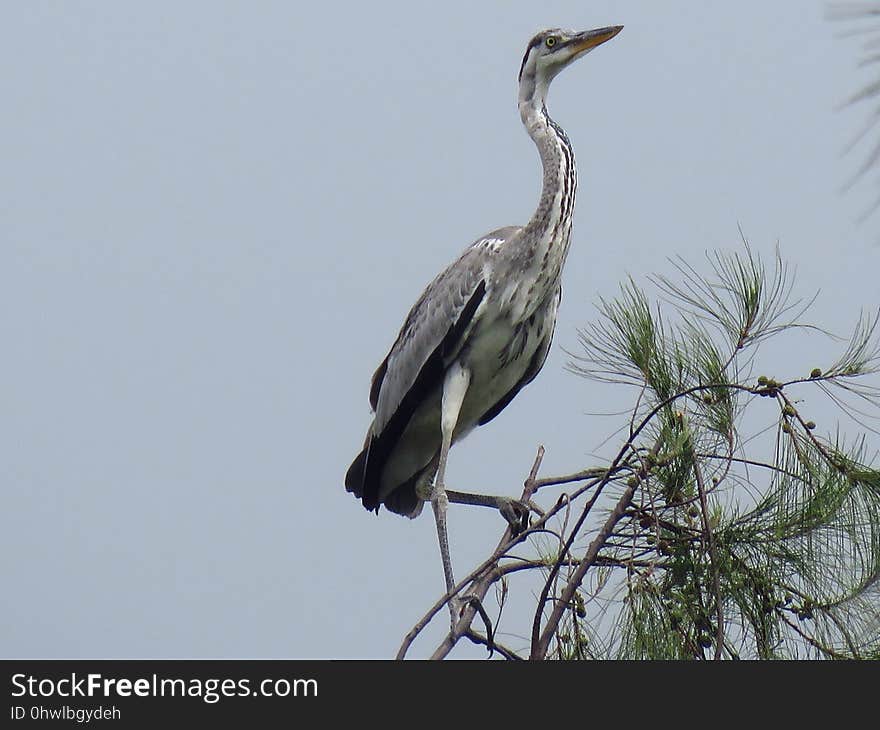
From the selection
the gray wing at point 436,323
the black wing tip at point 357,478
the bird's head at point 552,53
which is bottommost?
the black wing tip at point 357,478

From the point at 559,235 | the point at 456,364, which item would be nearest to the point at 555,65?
the point at 559,235

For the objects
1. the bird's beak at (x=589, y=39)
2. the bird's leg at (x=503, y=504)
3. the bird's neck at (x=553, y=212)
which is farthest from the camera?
the bird's beak at (x=589, y=39)

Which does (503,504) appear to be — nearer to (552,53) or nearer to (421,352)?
(421,352)

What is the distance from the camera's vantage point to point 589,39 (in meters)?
3.71

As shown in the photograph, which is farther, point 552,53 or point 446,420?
point 552,53

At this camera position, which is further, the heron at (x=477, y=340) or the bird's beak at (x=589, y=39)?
the bird's beak at (x=589, y=39)

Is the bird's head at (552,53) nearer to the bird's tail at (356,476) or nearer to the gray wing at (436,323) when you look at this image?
the gray wing at (436,323)

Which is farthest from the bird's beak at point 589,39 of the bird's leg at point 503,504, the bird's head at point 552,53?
the bird's leg at point 503,504

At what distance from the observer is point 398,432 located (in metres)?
3.70

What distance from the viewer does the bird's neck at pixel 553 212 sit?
345 centimetres

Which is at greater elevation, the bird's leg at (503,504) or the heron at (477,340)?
the heron at (477,340)

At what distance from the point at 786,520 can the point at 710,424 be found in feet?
0.72

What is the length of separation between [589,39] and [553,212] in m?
0.57

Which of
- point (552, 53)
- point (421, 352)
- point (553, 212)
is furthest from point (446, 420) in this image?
point (552, 53)
